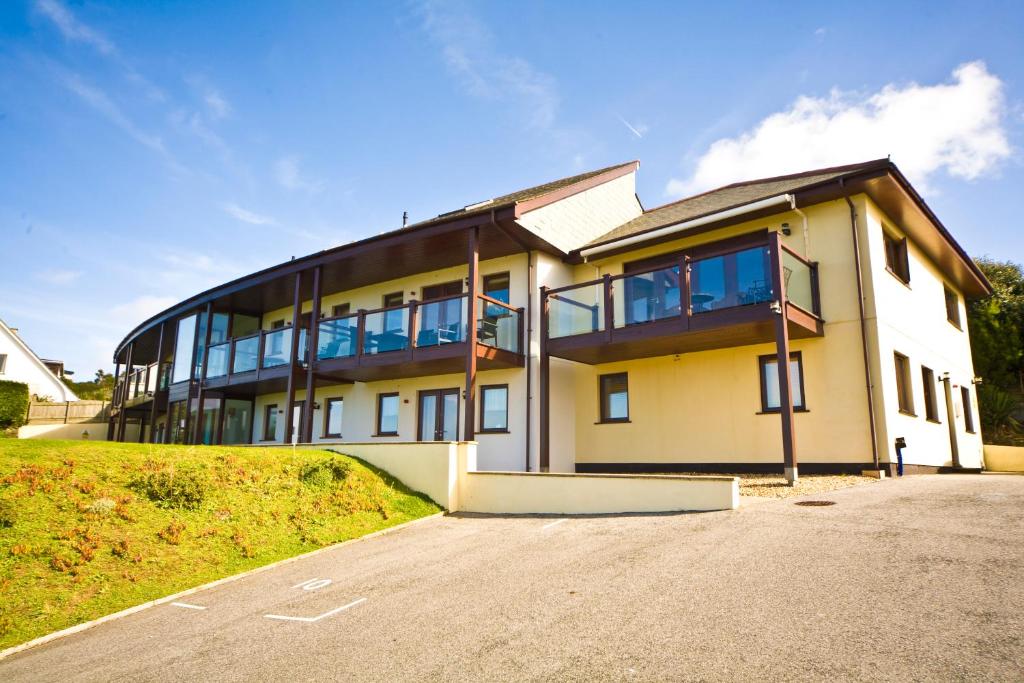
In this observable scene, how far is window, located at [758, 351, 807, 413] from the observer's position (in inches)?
543

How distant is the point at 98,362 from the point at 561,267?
71540 millimetres

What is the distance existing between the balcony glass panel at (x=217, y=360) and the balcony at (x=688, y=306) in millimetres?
11399

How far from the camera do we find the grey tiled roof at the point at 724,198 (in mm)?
14531

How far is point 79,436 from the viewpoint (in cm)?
2995

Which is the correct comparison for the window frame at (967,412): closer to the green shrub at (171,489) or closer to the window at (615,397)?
the window at (615,397)

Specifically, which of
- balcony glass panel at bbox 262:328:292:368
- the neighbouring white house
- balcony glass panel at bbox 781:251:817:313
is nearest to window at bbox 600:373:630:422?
balcony glass panel at bbox 781:251:817:313

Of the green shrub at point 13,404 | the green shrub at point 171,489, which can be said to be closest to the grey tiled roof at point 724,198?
the green shrub at point 171,489

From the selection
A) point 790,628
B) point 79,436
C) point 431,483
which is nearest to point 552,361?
point 431,483

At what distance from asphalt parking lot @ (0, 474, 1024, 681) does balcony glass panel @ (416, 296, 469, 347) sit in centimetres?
699

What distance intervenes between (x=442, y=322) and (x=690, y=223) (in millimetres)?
6299

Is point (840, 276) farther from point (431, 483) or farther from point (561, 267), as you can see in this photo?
point (431, 483)

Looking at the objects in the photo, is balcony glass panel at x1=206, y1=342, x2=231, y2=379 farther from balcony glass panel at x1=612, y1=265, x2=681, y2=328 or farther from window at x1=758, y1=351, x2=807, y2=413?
window at x1=758, y1=351, x2=807, y2=413

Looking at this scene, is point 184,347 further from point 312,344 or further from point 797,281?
point 797,281


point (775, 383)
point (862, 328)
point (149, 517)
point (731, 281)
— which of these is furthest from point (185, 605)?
point (862, 328)
